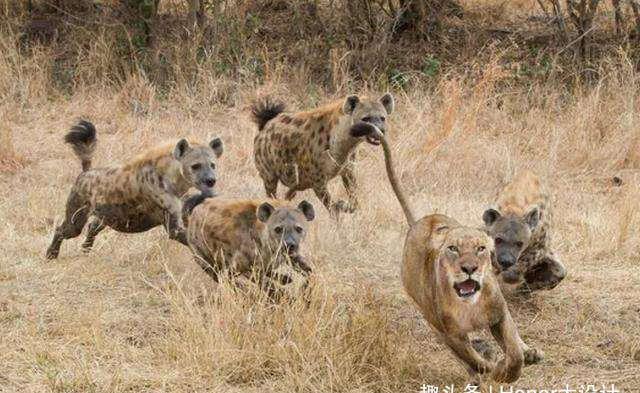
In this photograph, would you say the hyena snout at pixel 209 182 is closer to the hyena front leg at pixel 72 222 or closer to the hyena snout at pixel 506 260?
the hyena front leg at pixel 72 222

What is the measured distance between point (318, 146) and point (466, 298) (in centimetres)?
406

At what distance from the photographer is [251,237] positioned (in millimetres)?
6484

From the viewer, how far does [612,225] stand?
8094 mm

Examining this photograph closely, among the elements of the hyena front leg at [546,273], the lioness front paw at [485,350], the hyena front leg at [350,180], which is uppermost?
the hyena front leg at [350,180]

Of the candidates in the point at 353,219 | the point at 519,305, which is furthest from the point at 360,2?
the point at 519,305

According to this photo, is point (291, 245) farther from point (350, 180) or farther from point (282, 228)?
point (350, 180)

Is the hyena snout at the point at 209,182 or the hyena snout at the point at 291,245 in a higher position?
the hyena snout at the point at 209,182

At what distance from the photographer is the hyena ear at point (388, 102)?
896 cm

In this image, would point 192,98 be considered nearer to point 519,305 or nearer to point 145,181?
point 145,181

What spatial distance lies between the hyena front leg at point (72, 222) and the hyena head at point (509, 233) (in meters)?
2.76

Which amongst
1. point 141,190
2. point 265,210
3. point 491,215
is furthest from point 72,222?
point 491,215

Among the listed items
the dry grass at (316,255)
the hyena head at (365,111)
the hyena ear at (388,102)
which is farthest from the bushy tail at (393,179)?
the hyena ear at (388,102)

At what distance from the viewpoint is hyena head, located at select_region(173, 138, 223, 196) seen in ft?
24.3

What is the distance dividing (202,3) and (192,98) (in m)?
1.58
